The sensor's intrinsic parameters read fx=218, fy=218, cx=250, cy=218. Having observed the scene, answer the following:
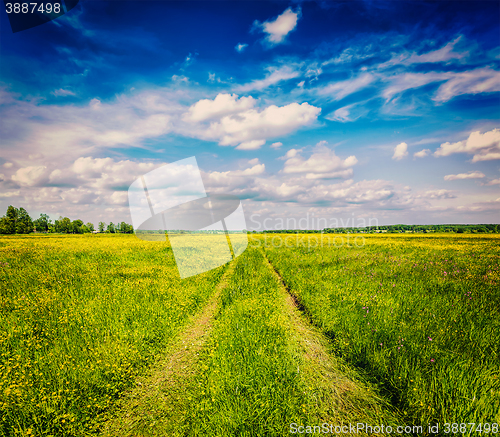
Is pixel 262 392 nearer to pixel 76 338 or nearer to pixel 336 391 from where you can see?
pixel 336 391

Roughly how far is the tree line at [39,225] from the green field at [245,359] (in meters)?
85.8

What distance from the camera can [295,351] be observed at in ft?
15.6

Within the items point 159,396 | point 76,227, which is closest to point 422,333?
point 159,396

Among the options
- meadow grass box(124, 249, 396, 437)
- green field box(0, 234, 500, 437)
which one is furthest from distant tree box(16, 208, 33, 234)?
meadow grass box(124, 249, 396, 437)

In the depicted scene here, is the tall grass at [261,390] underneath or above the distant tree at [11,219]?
underneath

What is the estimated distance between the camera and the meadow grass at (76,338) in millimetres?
3346

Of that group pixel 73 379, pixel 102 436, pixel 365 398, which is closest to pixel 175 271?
pixel 73 379

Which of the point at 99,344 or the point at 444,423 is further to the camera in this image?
the point at 99,344

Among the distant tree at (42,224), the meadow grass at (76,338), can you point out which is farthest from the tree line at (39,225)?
the meadow grass at (76,338)

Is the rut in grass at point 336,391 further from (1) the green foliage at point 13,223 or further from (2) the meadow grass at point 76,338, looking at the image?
(1) the green foliage at point 13,223

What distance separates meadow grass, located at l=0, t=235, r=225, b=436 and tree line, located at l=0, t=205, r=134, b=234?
8293 centimetres

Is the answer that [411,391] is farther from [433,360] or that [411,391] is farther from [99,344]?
[99,344]

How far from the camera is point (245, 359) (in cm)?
449

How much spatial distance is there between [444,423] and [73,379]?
579 cm
